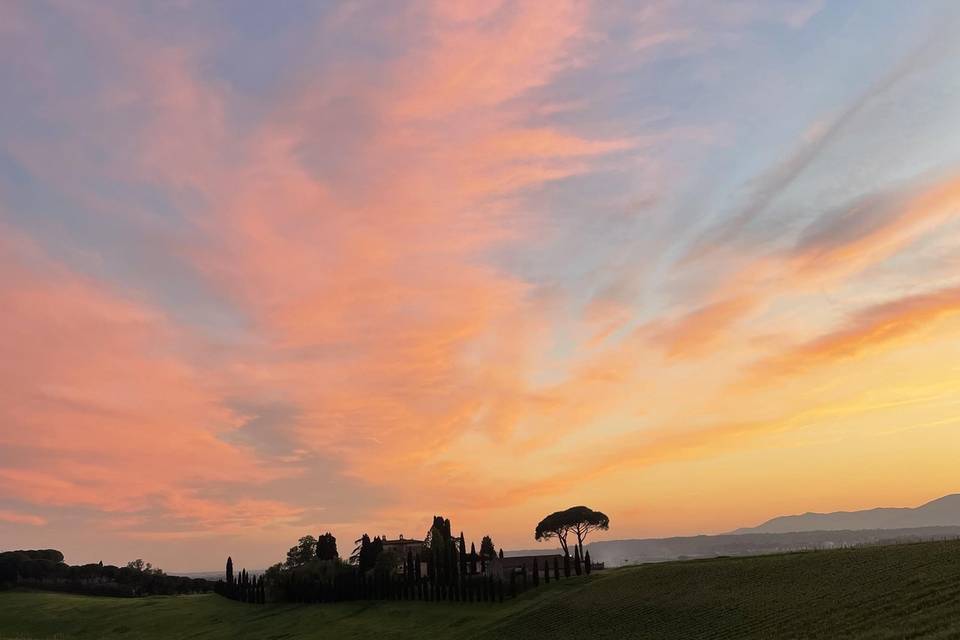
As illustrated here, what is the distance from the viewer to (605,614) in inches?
1642

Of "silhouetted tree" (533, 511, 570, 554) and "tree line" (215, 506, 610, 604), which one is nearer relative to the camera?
"tree line" (215, 506, 610, 604)

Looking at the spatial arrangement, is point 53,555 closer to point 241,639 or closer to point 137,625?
point 137,625

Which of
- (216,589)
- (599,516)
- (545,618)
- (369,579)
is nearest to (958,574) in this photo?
(545,618)

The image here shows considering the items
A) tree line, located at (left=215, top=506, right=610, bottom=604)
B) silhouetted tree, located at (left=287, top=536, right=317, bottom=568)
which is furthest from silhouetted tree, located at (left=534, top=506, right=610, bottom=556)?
silhouetted tree, located at (left=287, top=536, right=317, bottom=568)

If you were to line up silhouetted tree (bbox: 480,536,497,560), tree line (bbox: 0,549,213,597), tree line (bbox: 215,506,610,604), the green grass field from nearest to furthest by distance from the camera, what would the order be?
the green grass field, tree line (bbox: 215,506,610,604), silhouetted tree (bbox: 480,536,497,560), tree line (bbox: 0,549,213,597)

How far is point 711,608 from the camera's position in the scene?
34.7 meters

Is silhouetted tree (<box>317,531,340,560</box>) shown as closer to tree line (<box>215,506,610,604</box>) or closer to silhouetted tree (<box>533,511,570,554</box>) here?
tree line (<box>215,506,610,604</box>)

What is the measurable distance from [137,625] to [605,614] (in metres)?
65.9

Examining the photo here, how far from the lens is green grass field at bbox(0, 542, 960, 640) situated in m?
25.1

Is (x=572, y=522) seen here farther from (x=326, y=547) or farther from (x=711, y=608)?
(x=711, y=608)

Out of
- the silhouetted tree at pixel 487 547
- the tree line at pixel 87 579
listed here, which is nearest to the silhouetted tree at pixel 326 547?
the silhouetted tree at pixel 487 547

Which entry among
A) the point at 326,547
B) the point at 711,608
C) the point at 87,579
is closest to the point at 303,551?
the point at 326,547

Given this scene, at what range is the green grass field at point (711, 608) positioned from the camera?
25.1 metres

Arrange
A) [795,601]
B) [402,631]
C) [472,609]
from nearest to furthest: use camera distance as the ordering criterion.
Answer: [795,601] → [402,631] → [472,609]
